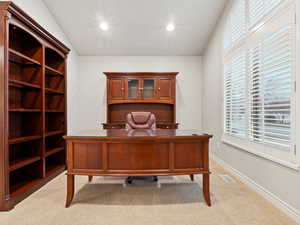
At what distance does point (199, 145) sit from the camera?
6.73ft

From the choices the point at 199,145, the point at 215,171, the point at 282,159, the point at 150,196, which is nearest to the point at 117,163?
the point at 150,196

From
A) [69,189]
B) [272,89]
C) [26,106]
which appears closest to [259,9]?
[272,89]

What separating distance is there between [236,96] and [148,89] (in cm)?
213

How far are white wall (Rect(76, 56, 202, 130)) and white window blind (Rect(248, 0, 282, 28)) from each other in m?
2.39

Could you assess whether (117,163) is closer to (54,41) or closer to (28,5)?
(54,41)

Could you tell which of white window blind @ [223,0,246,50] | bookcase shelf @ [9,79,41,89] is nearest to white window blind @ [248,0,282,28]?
white window blind @ [223,0,246,50]

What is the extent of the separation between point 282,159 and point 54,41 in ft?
Answer: 11.5

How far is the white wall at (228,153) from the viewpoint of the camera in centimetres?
186

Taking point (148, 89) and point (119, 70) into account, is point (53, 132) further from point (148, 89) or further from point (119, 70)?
point (119, 70)

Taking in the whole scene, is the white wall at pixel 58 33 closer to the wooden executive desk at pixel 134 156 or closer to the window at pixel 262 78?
the wooden executive desk at pixel 134 156

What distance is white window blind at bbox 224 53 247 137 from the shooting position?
2822 millimetres

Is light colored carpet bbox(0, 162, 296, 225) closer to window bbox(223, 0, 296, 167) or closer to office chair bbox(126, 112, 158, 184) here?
window bbox(223, 0, 296, 167)

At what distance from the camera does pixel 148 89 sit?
458 centimetres

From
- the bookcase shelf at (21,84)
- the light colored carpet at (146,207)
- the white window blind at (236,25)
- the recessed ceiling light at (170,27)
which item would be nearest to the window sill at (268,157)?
the light colored carpet at (146,207)
